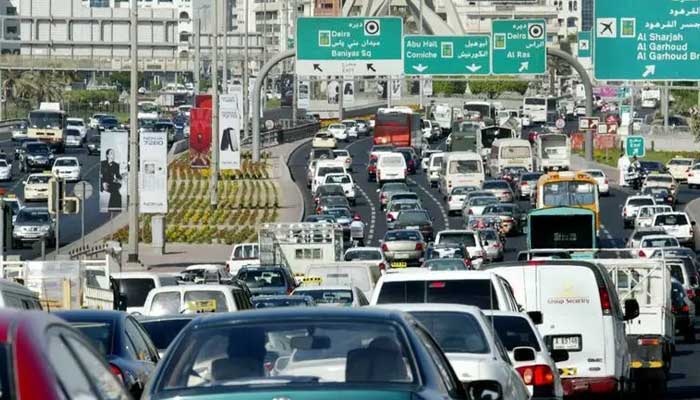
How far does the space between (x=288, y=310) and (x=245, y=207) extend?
65.9m

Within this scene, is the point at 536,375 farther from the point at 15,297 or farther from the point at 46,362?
the point at 46,362

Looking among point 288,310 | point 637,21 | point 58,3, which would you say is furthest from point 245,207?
point 58,3

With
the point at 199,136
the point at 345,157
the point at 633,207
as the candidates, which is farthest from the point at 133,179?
the point at 345,157

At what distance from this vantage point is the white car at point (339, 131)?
405 feet

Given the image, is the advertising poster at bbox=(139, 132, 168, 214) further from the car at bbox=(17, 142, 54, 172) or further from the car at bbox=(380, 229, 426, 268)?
the car at bbox=(17, 142, 54, 172)

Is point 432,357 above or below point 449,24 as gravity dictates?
below

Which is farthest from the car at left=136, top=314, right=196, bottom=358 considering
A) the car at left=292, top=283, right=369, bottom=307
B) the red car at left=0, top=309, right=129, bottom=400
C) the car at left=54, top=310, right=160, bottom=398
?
the red car at left=0, top=309, right=129, bottom=400

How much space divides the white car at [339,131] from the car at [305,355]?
372 feet

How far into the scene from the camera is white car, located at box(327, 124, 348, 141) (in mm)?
123500

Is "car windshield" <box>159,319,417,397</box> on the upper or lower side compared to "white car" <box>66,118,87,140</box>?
lower

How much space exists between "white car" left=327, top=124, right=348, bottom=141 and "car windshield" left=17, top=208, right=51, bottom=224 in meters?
57.9

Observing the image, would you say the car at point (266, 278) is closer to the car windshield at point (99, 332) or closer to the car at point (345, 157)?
the car windshield at point (99, 332)

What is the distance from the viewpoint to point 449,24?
157 metres

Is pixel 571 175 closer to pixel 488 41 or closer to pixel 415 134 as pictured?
pixel 488 41
